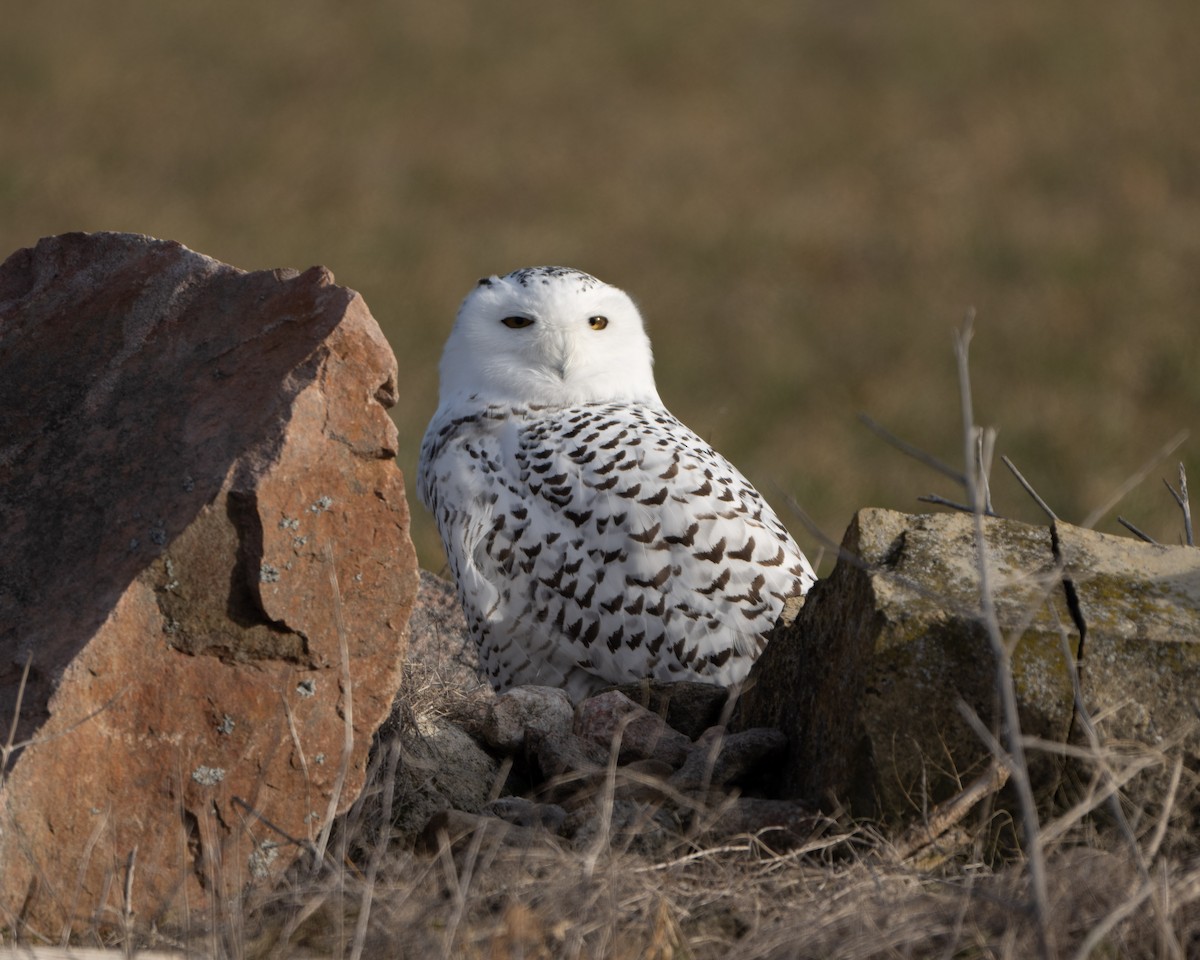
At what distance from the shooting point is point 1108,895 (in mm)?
2447

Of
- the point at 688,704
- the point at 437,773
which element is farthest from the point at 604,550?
the point at 437,773

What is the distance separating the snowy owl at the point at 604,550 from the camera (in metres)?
4.18

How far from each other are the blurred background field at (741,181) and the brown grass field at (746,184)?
0.04m

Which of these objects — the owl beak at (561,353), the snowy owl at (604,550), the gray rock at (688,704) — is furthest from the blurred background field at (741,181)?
the gray rock at (688,704)

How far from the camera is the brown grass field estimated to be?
1280 cm

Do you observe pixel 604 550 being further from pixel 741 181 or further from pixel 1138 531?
pixel 741 181

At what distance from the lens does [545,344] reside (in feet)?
15.6

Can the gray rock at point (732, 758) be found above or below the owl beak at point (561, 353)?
below

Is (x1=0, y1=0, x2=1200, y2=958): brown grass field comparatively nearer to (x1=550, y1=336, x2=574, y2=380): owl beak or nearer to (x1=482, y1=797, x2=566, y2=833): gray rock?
(x1=550, y1=336, x2=574, y2=380): owl beak

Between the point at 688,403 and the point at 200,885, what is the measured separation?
33.1ft

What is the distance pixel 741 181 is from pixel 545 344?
42.1 feet

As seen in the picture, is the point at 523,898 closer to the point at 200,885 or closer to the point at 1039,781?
the point at 200,885

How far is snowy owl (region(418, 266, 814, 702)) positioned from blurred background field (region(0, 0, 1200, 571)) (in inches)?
240

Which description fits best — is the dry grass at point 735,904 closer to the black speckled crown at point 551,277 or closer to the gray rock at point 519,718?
the gray rock at point 519,718
